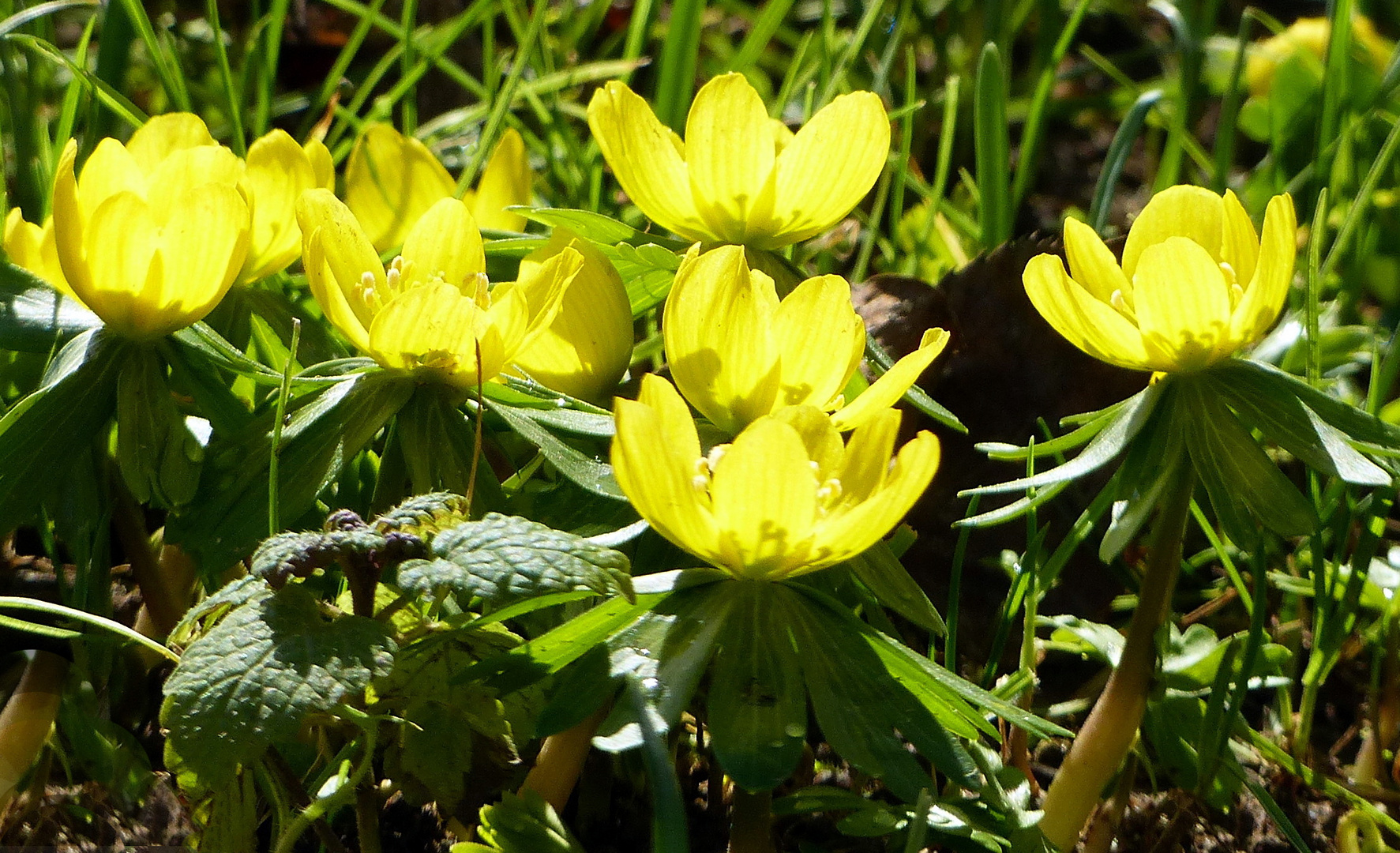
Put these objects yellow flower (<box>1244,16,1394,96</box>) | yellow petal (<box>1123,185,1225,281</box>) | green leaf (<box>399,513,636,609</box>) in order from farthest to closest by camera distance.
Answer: yellow flower (<box>1244,16,1394,96</box>)
yellow petal (<box>1123,185,1225,281</box>)
green leaf (<box>399,513,636,609</box>)

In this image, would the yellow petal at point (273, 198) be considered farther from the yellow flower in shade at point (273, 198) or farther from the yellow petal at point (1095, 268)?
the yellow petal at point (1095, 268)

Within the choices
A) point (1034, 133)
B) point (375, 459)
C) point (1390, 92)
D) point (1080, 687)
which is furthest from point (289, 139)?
point (1390, 92)

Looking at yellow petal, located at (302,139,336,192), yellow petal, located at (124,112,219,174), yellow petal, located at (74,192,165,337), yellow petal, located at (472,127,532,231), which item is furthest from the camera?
yellow petal, located at (472,127,532,231)

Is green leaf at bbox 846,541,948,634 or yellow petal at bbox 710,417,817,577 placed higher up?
yellow petal at bbox 710,417,817,577

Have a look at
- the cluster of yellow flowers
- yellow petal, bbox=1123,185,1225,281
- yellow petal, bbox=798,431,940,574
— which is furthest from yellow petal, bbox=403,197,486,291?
yellow petal, bbox=1123,185,1225,281

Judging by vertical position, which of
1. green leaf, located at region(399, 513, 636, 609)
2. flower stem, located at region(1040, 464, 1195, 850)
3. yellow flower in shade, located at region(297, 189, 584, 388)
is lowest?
flower stem, located at region(1040, 464, 1195, 850)

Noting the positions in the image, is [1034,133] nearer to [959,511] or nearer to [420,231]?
[959,511]

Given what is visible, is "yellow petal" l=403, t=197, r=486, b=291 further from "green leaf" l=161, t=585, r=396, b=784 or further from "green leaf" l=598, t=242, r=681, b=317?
"green leaf" l=161, t=585, r=396, b=784

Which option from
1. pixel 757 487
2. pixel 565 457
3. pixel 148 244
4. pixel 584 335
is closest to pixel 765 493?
pixel 757 487
